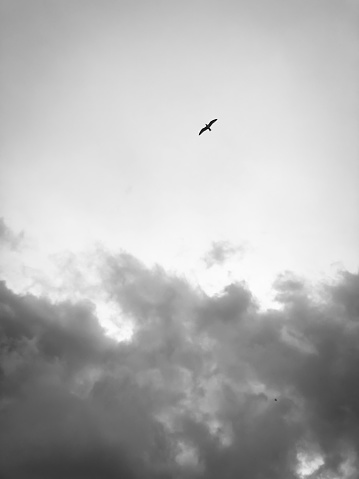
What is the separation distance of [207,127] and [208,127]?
36 centimetres

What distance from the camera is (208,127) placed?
94.4 m

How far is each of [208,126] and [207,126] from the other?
353mm

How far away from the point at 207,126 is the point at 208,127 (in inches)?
19.9

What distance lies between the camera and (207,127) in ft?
310

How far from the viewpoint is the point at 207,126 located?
309 ft

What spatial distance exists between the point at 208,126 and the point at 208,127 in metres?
0.31

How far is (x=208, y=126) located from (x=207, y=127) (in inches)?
19.7
